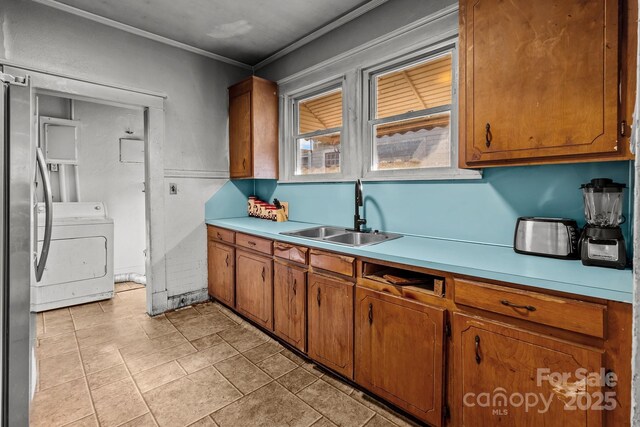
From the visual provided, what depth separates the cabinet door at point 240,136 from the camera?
3340 mm

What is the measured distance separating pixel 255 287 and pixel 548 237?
217 cm

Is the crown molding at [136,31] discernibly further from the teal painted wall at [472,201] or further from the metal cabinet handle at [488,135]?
the metal cabinet handle at [488,135]

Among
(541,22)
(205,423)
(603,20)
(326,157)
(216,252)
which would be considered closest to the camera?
(603,20)

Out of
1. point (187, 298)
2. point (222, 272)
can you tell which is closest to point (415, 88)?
point (222, 272)

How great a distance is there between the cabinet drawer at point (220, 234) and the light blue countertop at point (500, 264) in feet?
3.61

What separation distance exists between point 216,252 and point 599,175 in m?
3.18

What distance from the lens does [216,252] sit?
338 centimetres

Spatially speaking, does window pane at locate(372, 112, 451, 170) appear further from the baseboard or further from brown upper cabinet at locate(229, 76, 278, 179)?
the baseboard

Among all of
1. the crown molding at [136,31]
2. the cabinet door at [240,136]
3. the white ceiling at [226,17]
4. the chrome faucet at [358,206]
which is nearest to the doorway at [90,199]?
the crown molding at [136,31]

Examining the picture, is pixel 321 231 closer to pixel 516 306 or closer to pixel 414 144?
pixel 414 144

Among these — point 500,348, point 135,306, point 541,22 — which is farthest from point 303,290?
point 135,306

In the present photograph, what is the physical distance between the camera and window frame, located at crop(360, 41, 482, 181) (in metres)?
2.12

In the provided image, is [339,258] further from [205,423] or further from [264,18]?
[264,18]

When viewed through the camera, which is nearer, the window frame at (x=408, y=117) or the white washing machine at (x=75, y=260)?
the window frame at (x=408, y=117)
